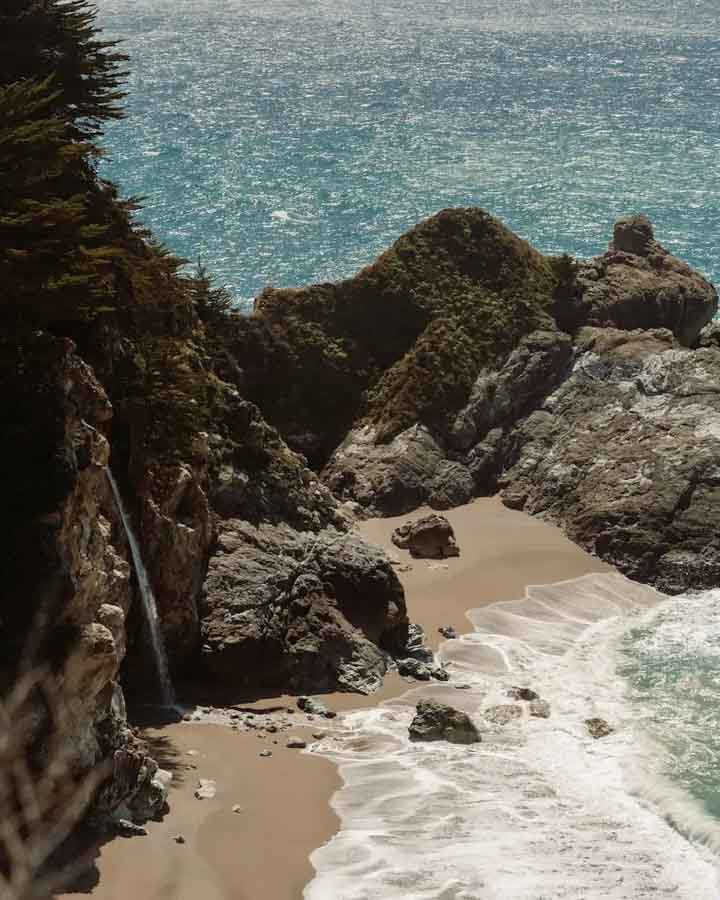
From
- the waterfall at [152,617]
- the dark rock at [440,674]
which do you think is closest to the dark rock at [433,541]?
the dark rock at [440,674]

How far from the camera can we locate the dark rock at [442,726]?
2769cm

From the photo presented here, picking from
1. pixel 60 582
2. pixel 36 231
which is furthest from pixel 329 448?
pixel 60 582

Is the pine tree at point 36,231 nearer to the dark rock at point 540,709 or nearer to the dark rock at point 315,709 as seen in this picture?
the dark rock at point 315,709

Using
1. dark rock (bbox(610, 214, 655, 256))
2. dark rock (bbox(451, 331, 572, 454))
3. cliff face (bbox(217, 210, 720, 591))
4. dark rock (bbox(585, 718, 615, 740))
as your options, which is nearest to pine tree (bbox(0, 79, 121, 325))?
dark rock (bbox(585, 718, 615, 740))

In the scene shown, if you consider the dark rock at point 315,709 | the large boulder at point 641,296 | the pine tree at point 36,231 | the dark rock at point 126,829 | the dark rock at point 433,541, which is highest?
the pine tree at point 36,231

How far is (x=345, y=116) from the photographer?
3787 inches

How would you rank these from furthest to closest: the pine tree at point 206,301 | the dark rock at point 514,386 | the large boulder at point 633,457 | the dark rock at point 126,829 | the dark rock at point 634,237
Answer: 1. the dark rock at point 634,237
2. the dark rock at point 514,386
3. the large boulder at point 633,457
4. the pine tree at point 206,301
5. the dark rock at point 126,829

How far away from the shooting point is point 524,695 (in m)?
30.3

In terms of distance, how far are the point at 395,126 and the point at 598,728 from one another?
2780 inches

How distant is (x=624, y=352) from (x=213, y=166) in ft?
143

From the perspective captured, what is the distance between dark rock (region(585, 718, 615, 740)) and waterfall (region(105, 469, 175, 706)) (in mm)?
8788

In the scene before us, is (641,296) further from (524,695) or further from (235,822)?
(235,822)

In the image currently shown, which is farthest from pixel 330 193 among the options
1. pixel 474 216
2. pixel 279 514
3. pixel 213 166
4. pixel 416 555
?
pixel 279 514

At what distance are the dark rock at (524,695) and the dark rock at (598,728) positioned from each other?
1.61 meters
